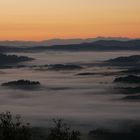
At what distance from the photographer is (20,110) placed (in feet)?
613

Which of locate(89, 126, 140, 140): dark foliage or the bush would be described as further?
locate(89, 126, 140, 140): dark foliage

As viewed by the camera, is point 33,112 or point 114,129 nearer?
point 114,129

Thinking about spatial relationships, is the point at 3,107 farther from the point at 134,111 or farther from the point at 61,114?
the point at 134,111

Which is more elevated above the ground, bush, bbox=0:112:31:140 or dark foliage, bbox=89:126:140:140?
bush, bbox=0:112:31:140

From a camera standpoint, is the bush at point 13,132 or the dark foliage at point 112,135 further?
the dark foliage at point 112,135

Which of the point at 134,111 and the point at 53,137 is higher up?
the point at 53,137

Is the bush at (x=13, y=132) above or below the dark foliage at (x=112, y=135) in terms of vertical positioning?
above

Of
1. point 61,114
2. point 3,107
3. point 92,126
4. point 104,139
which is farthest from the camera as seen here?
point 3,107

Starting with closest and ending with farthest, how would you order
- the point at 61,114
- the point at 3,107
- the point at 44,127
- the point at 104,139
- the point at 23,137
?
the point at 23,137, the point at 104,139, the point at 44,127, the point at 61,114, the point at 3,107

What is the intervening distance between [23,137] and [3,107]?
151648 mm

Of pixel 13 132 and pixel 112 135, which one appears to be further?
pixel 112 135

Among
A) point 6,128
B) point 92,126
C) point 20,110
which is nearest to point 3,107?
point 20,110

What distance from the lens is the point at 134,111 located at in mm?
185750

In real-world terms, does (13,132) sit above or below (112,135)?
above
